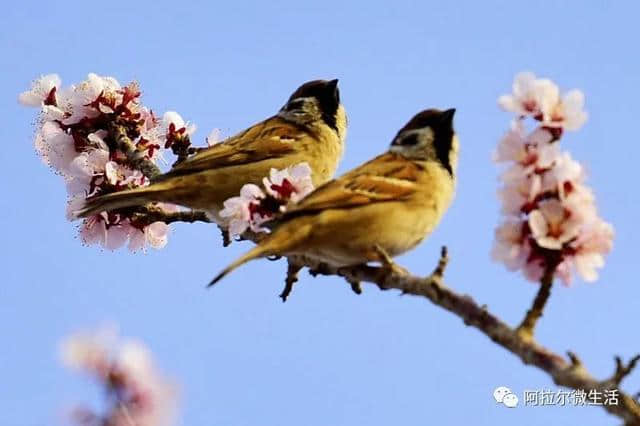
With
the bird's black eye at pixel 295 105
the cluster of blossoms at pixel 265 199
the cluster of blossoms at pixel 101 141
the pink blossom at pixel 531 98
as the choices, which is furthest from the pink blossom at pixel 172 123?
the pink blossom at pixel 531 98

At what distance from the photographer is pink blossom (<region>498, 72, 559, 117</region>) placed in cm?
437

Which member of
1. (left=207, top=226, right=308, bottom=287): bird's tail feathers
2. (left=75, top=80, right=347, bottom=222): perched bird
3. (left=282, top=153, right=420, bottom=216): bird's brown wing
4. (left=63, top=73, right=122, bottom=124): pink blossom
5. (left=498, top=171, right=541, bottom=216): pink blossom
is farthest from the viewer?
(left=63, top=73, right=122, bottom=124): pink blossom

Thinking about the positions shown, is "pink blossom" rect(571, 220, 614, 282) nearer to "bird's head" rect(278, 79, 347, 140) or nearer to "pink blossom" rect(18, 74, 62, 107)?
"bird's head" rect(278, 79, 347, 140)

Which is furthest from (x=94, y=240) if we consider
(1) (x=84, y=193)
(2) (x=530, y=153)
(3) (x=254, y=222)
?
(2) (x=530, y=153)

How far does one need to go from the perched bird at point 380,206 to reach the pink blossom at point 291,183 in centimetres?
7

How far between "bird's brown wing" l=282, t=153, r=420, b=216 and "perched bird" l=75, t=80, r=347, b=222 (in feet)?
4.56

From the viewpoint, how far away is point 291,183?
5.32 m

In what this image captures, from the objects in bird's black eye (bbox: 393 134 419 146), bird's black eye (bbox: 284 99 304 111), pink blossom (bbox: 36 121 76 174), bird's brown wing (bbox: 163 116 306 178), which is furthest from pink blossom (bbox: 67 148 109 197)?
bird's black eye (bbox: 393 134 419 146)

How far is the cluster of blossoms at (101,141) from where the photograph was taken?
6.87 m

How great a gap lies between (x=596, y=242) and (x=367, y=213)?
1.52 meters

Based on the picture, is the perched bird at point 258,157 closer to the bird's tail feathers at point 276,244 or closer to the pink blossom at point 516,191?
the bird's tail feathers at point 276,244

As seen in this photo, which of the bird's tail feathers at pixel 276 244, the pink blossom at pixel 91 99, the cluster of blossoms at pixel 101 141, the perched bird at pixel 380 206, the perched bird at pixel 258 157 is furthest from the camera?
the pink blossom at pixel 91 99

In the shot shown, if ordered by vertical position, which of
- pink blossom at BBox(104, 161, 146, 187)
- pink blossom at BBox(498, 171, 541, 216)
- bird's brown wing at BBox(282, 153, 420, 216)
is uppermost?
pink blossom at BBox(498, 171, 541, 216)

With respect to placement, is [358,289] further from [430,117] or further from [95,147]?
[95,147]
